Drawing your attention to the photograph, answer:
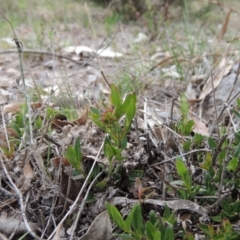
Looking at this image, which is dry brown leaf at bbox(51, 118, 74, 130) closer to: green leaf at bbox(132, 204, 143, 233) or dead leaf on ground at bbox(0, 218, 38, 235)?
dead leaf on ground at bbox(0, 218, 38, 235)

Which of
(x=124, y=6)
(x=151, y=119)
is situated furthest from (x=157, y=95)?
(x=124, y=6)

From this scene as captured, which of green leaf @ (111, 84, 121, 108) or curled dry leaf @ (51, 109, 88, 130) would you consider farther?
curled dry leaf @ (51, 109, 88, 130)

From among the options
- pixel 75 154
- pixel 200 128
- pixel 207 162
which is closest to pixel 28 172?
pixel 75 154

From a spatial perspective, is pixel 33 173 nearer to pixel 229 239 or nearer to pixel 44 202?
pixel 44 202

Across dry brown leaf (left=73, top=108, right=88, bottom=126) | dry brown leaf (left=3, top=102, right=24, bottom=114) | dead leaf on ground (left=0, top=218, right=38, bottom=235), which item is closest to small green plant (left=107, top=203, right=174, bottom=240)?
dead leaf on ground (left=0, top=218, right=38, bottom=235)

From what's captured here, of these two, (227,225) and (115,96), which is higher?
(115,96)

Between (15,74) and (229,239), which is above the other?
(229,239)

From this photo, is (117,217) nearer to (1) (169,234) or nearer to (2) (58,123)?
(1) (169,234)

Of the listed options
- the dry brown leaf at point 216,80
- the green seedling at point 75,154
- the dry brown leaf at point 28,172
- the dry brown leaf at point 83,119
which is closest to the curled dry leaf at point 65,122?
the dry brown leaf at point 83,119
